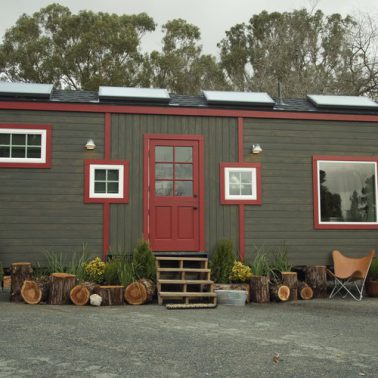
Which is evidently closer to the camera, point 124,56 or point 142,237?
point 142,237

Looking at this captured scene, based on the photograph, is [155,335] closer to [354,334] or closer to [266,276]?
[354,334]

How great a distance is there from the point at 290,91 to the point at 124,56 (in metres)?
7.03

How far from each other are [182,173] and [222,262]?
156 cm

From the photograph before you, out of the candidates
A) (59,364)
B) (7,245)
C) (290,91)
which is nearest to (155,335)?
(59,364)

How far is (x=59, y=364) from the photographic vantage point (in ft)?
12.9

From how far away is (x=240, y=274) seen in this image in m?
7.86

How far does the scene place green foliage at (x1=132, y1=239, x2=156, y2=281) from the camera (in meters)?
7.57

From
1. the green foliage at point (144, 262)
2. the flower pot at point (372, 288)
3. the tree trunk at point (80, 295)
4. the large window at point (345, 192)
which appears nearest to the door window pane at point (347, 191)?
the large window at point (345, 192)

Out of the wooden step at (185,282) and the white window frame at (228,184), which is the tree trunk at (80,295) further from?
the white window frame at (228,184)

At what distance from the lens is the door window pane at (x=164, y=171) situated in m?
8.32

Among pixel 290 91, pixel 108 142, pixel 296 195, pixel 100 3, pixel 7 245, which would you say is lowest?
pixel 7 245

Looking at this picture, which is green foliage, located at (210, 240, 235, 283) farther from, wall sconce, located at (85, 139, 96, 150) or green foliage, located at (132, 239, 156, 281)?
wall sconce, located at (85, 139, 96, 150)

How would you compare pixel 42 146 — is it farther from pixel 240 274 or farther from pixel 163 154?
pixel 240 274

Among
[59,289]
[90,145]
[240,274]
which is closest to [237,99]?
[90,145]
